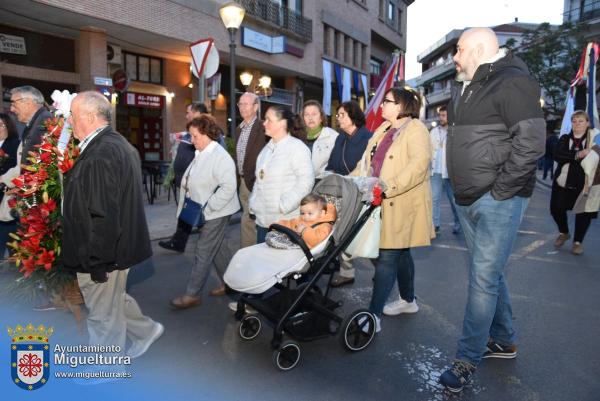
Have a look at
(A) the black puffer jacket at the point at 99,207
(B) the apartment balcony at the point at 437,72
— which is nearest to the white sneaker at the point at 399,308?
(A) the black puffer jacket at the point at 99,207

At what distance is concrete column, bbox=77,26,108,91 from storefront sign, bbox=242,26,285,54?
6.13m

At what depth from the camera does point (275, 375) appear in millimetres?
3406

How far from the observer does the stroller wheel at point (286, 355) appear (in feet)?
11.2

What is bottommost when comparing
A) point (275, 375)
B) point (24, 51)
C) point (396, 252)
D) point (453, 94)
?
point (275, 375)

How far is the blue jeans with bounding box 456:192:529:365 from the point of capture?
10.0ft

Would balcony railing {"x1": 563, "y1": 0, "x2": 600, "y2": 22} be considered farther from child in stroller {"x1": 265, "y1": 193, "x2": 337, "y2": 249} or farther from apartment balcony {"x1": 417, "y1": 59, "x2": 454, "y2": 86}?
child in stroller {"x1": 265, "y1": 193, "x2": 337, "y2": 249}

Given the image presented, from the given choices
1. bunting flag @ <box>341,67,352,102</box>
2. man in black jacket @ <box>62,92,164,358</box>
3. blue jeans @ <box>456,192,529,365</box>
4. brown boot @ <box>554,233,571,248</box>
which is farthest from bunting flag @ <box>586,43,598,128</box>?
bunting flag @ <box>341,67,352,102</box>

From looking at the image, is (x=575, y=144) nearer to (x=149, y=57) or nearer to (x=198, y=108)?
(x=198, y=108)

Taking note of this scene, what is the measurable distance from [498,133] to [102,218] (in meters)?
2.52

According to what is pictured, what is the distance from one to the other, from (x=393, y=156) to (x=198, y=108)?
11.4 feet

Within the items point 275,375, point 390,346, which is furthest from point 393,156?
point 275,375

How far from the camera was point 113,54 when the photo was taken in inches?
662

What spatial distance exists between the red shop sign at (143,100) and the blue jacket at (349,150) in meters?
15.0

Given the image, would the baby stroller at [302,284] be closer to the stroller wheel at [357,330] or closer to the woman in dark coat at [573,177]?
the stroller wheel at [357,330]
